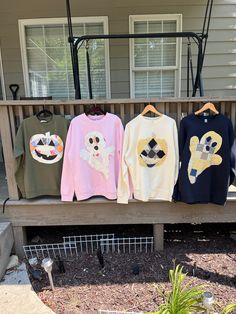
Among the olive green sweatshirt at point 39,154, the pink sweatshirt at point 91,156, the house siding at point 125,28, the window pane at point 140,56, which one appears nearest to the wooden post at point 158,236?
the pink sweatshirt at point 91,156

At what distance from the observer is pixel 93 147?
2318mm

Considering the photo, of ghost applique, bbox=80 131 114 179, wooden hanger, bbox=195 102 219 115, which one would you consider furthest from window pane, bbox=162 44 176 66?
ghost applique, bbox=80 131 114 179

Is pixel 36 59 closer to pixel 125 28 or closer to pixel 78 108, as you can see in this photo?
pixel 125 28

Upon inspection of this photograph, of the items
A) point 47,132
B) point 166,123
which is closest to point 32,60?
point 47,132

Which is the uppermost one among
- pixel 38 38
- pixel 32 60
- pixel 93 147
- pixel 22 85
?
pixel 38 38

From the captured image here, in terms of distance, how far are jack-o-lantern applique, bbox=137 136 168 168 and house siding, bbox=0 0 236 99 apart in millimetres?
2510

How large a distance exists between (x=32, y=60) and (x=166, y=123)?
3201 mm

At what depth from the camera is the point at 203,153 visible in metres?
2.27

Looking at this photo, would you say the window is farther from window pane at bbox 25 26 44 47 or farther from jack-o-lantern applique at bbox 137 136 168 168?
jack-o-lantern applique at bbox 137 136 168 168

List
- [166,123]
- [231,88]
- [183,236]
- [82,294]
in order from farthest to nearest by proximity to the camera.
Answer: [231,88], [183,236], [166,123], [82,294]

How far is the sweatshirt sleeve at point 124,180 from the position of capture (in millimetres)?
2289

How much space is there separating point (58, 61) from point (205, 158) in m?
3.27

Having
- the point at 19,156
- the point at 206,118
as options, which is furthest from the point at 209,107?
the point at 19,156

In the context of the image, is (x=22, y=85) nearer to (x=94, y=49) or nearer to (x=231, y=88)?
(x=94, y=49)
